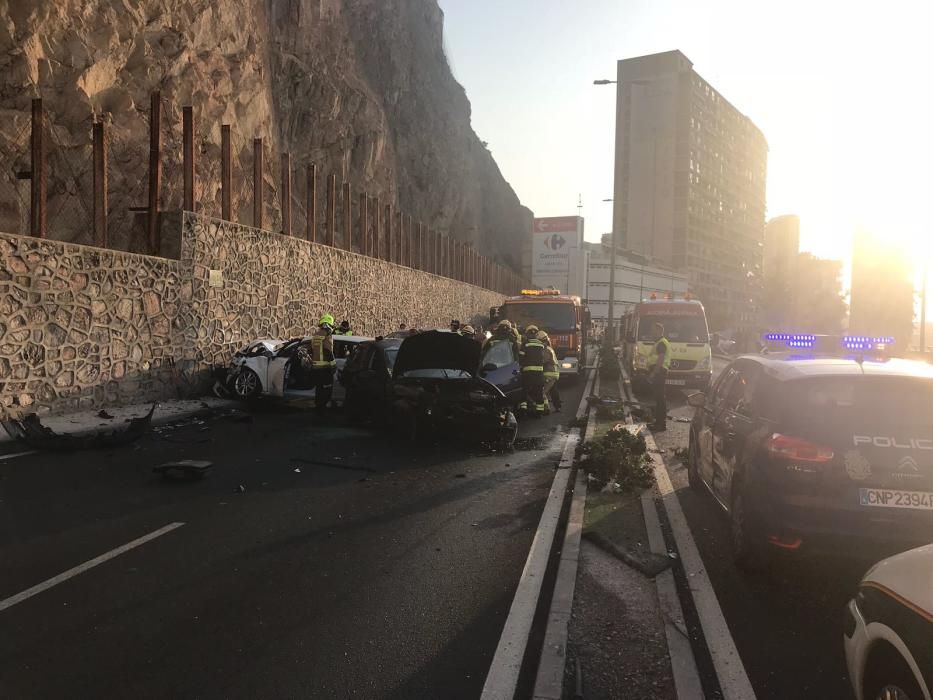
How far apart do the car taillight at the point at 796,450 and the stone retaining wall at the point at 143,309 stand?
1073cm

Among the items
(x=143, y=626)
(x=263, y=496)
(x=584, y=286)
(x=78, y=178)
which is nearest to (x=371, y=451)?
(x=263, y=496)

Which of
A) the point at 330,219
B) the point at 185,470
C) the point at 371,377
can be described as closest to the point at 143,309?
the point at 371,377

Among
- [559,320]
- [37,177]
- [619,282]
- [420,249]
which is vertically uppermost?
[619,282]

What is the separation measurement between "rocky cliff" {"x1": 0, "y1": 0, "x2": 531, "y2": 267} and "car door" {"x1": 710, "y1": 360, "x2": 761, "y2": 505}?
14245 millimetres

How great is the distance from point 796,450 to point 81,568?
4.99m

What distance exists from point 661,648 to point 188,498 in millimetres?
4850

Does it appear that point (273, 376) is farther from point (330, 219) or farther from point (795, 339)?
point (330, 219)

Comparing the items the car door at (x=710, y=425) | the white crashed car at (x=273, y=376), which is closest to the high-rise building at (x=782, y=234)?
the white crashed car at (x=273, y=376)

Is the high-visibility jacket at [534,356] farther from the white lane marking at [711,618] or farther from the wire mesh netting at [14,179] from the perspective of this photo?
the wire mesh netting at [14,179]

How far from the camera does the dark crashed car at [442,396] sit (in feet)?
30.8

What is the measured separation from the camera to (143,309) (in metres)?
12.9

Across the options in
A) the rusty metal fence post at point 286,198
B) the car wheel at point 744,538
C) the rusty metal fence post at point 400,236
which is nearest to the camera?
the car wheel at point 744,538

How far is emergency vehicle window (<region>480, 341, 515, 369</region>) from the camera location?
11688 millimetres

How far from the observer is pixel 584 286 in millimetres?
70000
